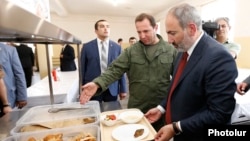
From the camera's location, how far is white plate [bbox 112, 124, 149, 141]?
91cm

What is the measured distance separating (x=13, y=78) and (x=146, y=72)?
4.60 feet

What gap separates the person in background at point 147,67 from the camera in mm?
1594

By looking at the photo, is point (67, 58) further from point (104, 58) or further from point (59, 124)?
point (59, 124)

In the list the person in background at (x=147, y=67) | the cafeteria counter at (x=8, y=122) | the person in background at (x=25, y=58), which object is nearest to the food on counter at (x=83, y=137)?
the cafeteria counter at (x=8, y=122)

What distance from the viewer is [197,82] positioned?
1.03m

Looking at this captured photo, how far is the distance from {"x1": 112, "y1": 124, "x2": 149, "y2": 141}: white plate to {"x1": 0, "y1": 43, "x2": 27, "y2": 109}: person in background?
145cm

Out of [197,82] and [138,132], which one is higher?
[197,82]

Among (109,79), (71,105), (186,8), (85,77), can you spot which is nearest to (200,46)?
(186,8)

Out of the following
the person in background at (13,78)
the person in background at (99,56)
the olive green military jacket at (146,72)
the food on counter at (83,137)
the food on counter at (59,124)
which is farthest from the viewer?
the person in background at (99,56)

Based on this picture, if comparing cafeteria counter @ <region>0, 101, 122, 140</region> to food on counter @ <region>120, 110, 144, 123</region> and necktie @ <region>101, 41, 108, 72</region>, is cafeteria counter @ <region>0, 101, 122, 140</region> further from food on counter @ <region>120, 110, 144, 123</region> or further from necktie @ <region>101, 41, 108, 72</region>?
necktie @ <region>101, 41, 108, 72</region>

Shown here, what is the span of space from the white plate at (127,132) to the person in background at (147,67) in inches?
22.2

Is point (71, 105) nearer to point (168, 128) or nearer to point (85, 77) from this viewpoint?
point (168, 128)

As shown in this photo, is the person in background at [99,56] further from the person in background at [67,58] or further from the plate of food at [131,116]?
the person in background at [67,58]

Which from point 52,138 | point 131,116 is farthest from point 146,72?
point 52,138
